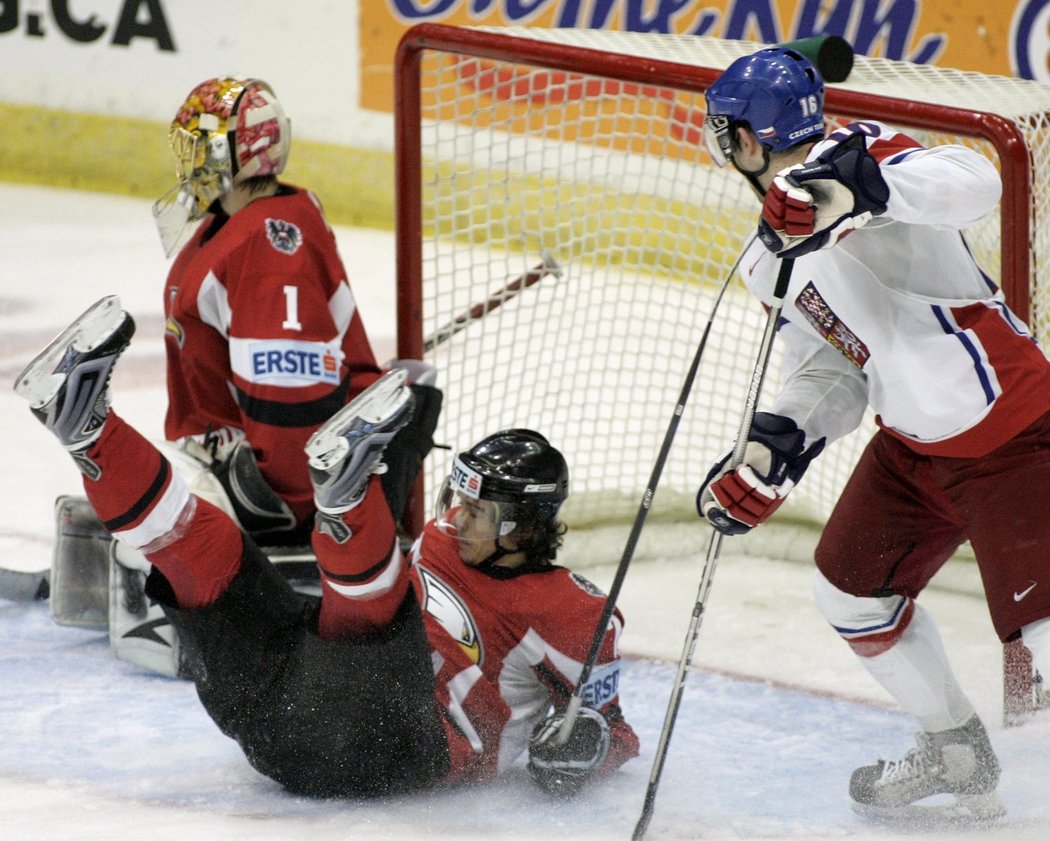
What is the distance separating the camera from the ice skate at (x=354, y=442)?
2229mm

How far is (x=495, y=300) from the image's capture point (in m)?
3.87

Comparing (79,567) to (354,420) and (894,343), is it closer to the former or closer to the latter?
(354,420)

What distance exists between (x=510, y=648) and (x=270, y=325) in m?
0.83

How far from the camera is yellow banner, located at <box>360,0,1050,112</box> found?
5.51m

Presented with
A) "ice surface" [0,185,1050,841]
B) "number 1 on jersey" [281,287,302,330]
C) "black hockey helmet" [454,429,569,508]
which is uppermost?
"number 1 on jersey" [281,287,302,330]

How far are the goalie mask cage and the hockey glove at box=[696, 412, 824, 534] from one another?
1.00 meters

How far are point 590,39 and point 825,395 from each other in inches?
53.0

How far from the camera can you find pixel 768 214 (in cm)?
214

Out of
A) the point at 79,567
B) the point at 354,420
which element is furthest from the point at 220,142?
the point at 354,420

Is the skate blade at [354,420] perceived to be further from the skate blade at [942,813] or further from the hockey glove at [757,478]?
the skate blade at [942,813]

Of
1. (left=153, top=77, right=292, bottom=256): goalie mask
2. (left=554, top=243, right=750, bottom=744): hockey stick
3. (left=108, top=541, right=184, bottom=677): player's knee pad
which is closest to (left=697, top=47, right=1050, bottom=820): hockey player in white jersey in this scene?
(left=554, top=243, right=750, bottom=744): hockey stick

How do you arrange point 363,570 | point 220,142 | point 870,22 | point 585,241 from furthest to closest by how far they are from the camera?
point 870,22 → point 585,241 → point 220,142 → point 363,570

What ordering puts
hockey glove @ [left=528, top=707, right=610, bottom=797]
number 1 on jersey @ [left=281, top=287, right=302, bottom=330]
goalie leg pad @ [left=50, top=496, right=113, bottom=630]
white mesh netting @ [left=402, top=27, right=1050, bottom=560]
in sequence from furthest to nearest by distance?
white mesh netting @ [left=402, top=27, right=1050, bottom=560] < goalie leg pad @ [left=50, top=496, right=113, bottom=630] < number 1 on jersey @ [left=281, top=287, right=302, bottom=330] < hockey glove @ [left=528, top=707, right=610, bottom=797]

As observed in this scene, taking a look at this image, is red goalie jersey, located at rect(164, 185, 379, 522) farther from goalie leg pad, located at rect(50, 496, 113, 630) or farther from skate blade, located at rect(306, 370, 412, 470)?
skate blade, located at rect(306, 370, 412, 470)
